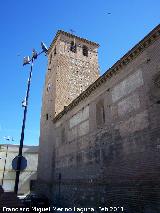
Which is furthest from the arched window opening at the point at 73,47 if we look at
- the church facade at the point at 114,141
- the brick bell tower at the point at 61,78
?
the church facade at the point at 114,141

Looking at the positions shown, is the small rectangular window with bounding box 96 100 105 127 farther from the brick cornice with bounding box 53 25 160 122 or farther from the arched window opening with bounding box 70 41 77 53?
the arched window opening with bounding box 70 41 77 53

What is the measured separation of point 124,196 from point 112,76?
276 inches

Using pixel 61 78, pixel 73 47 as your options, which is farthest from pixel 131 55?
pixel 73 47

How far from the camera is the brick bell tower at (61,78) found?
23.5 meters

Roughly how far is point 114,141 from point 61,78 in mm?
14235

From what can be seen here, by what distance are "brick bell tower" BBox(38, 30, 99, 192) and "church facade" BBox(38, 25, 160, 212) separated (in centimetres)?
75

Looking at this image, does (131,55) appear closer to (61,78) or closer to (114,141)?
(114,141)

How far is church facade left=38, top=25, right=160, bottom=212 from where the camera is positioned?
976 cm

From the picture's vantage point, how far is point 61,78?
24812 mm

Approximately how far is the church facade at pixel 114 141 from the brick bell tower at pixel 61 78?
75 centimetres

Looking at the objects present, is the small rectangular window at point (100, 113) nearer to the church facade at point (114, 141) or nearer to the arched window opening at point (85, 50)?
the church facade at point (114, 141)

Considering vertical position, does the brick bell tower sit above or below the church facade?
above

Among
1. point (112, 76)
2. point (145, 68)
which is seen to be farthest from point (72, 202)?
point (145, 68)

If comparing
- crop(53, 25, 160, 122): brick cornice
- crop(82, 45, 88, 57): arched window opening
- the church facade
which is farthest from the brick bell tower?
crop(53, 25, 160, 122): brick cornice
